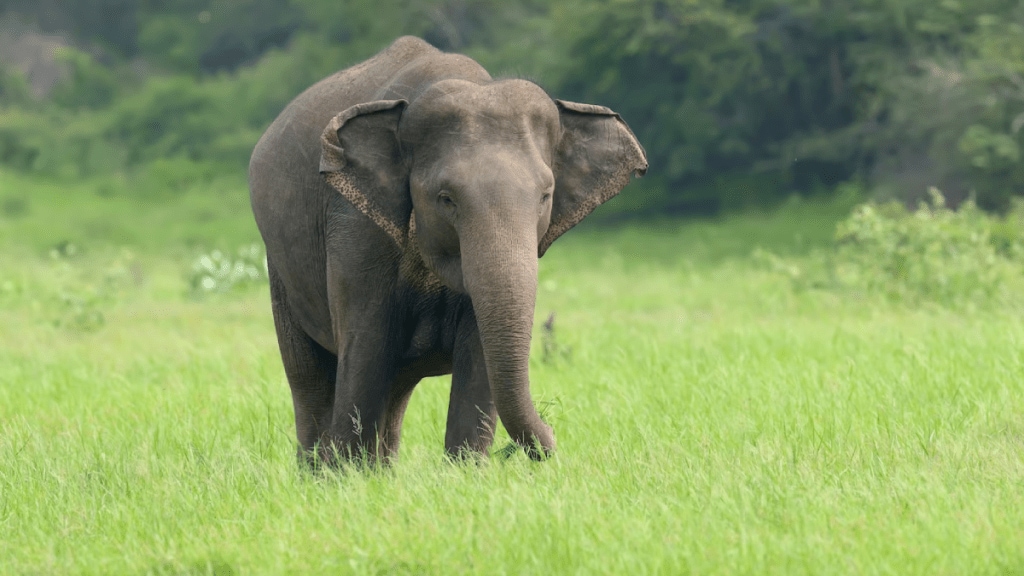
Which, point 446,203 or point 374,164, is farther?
point 374,164

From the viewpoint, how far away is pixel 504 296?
173 inches

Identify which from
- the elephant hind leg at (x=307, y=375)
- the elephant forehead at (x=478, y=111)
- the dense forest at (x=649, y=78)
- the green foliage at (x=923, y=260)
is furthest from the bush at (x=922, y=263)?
the dense forest at (x=649, y=78)

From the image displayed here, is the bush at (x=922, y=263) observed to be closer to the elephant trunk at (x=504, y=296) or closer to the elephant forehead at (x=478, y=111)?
the elephant forehead at (x=478, y=111)

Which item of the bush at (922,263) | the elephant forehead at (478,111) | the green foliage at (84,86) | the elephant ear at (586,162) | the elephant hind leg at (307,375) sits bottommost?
the green foliage at (84,86)

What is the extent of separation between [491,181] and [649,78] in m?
25.2

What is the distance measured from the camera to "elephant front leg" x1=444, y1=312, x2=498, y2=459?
512 centimetres

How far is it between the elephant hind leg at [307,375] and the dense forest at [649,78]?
16053 millimetres

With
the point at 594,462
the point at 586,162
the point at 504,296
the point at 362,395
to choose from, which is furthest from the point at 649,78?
the point at 504,296

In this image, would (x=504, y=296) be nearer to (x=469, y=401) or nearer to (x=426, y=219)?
(x=426, y=219)

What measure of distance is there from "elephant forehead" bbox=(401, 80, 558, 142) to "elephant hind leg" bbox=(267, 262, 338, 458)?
1.54m

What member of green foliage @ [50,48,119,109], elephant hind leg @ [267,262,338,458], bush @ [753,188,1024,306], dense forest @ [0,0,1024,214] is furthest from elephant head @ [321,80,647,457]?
green foliage @ [50,48,119,109]

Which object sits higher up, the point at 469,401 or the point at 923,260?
the point at 469,401

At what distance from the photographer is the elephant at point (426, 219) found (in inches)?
176

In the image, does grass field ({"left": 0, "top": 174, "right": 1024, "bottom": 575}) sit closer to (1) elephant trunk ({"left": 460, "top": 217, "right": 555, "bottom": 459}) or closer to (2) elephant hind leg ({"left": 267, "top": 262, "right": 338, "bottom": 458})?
(2) elephant hind leg ({"left": 267, "top": 262, "right": 338, "bottom": 458})
